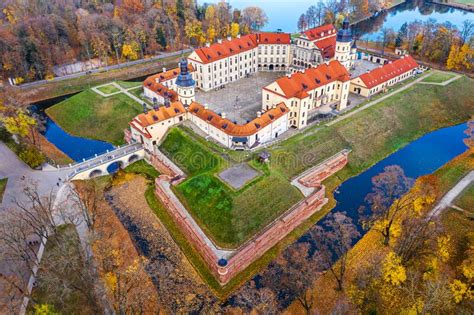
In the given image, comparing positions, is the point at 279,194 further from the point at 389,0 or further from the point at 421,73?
the point at 389,0

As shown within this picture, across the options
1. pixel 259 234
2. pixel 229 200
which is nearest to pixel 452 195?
pixel 259 234

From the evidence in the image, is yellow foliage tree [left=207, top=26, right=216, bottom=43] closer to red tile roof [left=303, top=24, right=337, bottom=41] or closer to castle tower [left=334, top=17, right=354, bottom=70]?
red tile roof [left=303, top=24, right=337, bottom=41]

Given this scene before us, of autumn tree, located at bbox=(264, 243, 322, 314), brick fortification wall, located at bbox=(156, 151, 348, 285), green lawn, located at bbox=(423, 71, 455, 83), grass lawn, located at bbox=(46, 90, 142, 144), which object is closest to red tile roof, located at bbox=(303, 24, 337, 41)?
green lawn, located at bbox=(423, 71, 455, 83)

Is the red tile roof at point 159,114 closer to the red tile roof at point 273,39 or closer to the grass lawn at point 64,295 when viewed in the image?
the grass lawn at point 64,295

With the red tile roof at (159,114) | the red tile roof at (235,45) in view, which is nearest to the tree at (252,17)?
the red tile roof at (235,45)

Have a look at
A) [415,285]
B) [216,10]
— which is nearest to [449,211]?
[415,285]
